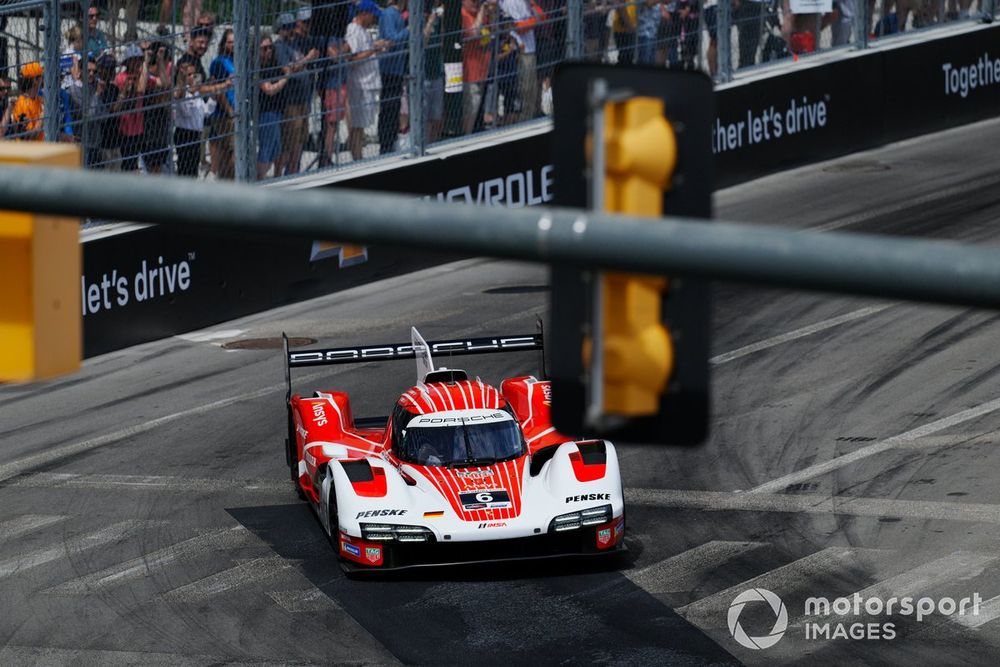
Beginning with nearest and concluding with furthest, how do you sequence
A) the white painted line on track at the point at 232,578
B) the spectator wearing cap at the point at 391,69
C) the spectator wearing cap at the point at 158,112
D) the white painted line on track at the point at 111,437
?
the white painted line on track at the point at 232,578 → the white painted line on track at the point at 111,437 → the spectator wearing cap at the point at 158,112 → the spectator wearing cap at the point at 391,69

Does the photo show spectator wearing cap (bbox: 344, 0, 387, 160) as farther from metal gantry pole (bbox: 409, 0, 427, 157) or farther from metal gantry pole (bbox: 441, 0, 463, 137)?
metal gantry pole (bbox: 441, 0, 463, 137)

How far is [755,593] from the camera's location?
12.1m

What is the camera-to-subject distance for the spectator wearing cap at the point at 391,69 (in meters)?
23.2

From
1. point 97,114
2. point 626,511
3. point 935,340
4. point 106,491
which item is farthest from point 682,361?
point 97,114

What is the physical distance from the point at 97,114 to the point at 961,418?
10580mm

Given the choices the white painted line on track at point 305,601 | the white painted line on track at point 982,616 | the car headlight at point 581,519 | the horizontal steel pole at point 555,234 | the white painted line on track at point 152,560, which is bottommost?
the white painted line on track at point 152,560

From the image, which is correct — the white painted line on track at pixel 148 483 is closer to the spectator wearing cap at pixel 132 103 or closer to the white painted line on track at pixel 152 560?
the white painted line on track at pixel 152 560

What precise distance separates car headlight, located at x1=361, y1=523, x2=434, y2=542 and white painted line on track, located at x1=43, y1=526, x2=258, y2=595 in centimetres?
151

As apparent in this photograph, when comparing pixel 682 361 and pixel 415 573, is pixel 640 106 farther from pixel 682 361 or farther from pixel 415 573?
pixel 415 573

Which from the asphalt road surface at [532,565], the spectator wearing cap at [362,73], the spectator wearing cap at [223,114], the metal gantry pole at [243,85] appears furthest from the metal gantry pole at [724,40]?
the spectator wearing cap at [223,114]

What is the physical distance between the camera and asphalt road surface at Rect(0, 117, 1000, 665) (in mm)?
11453

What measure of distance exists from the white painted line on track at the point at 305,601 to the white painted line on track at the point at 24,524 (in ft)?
9.36

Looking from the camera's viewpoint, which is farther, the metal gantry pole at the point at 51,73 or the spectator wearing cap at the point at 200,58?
the spectator wearing cap at the point at 200,58

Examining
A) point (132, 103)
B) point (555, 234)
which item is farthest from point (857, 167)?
point (555, 234)
